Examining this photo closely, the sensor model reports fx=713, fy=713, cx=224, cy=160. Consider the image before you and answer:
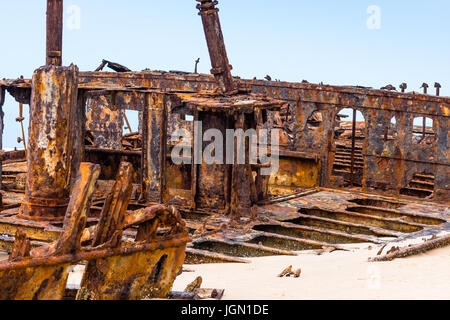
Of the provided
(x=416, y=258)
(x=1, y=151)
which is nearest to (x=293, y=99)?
(x=1, y=151)

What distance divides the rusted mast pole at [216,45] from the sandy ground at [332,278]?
13.2ft

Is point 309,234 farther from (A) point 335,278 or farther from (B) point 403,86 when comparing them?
(B) point 403,86

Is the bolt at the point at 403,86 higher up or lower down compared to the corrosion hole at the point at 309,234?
higher up

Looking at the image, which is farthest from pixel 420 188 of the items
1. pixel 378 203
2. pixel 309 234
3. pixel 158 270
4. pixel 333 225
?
pixel 158 270

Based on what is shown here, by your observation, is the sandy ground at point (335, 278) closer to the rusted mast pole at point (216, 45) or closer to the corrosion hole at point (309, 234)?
the corrosion hole at point (309, 234)

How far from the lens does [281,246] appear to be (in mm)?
11047

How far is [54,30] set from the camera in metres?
11.6

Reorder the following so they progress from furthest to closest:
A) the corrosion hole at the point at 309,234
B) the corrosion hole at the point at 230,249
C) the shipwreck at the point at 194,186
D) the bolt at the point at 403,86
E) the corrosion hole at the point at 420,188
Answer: the corrosion hole at the point at 420,188, the bolt at the point at 403,86, the corrosion hole at the point at 309,234, the corrosion hole at the point at 230,249, the shipwreck at the point at 194,186

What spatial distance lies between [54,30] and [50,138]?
6.56ft

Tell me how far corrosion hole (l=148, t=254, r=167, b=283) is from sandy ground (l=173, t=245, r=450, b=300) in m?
0.61

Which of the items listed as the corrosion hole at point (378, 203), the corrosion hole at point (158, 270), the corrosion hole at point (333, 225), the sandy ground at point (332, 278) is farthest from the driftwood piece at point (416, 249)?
the corrosion hole at point (378, 203)

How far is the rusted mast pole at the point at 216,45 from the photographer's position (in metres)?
12.1

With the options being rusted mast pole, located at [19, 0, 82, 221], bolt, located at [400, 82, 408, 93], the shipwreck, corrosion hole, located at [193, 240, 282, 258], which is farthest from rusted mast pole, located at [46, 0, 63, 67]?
bolt, located at [400, 82, 408, 93]

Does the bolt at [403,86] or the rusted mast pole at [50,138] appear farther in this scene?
the bolt at [403,86]
